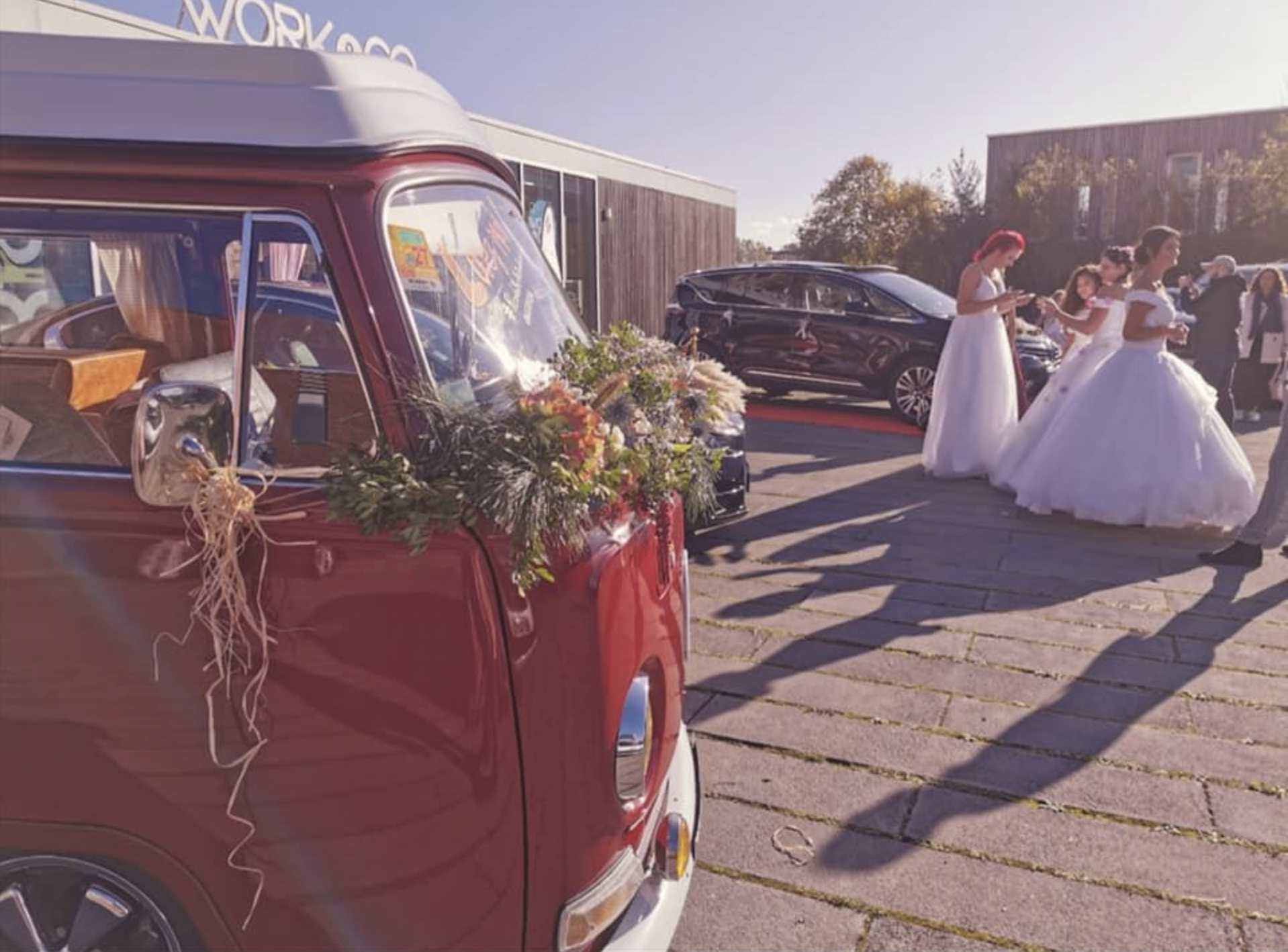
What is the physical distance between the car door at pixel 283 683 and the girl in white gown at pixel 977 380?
7.58m

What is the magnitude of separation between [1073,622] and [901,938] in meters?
2.85

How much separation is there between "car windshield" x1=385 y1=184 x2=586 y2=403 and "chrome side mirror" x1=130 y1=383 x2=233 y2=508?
42cm

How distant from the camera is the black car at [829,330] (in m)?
11.9

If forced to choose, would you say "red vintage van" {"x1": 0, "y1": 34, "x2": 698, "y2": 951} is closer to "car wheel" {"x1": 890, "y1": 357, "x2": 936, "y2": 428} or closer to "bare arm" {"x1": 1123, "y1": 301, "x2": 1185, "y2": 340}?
"bare arm" {"x1": 1123, "y1": 301, "x2": 1185, "y2": 340}

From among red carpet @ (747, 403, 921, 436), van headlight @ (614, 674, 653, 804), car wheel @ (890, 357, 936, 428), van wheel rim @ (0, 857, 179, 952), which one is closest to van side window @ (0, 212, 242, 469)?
van wheel rim @ (0, 857, 179, 952)

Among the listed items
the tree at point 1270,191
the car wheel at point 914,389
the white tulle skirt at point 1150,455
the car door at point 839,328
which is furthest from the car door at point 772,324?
the tree at point 1270,191

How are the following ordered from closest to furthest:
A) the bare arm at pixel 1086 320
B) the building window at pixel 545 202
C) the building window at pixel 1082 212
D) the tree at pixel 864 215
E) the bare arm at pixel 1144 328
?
the bare arm at pixel 1144 328, the bare arm at pixel 1086 320, the building window at pixel 545 202, the building window at pixel 1082 212, the tree at pixel 864 215

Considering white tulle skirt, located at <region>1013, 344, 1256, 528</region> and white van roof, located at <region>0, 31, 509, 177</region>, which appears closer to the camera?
white van roof, located at <region>0, 31, 509, 177</region>

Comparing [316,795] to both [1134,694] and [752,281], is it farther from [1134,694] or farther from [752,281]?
[752,281]

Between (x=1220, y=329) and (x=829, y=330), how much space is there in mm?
4308

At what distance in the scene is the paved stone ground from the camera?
2832 mm

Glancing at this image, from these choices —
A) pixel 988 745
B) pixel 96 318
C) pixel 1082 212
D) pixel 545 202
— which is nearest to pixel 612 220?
pixel 545 202

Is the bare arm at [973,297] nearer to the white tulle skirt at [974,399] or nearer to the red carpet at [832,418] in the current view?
the white tulle skirt at [974,399]

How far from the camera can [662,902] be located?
222cm
